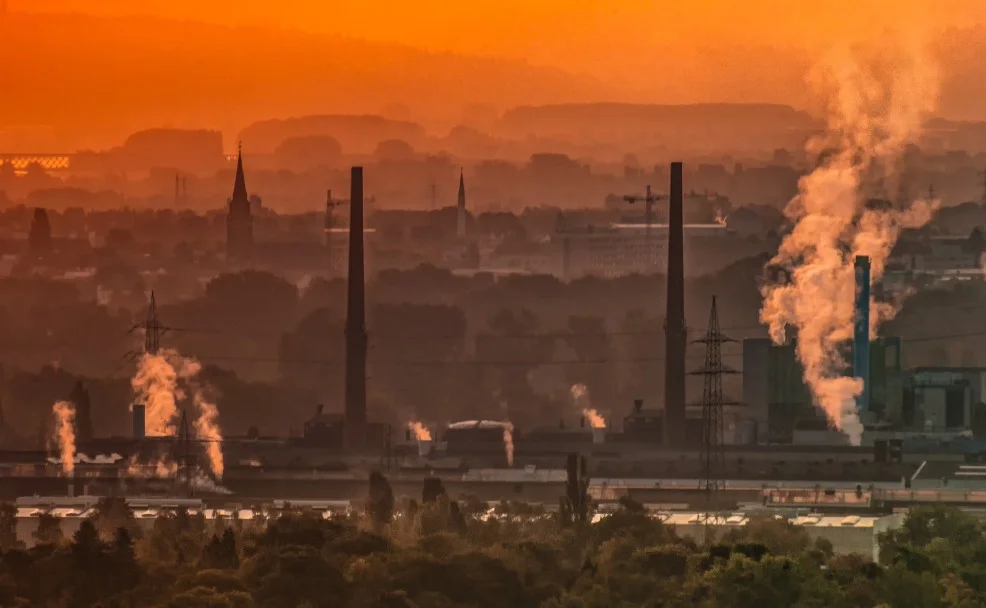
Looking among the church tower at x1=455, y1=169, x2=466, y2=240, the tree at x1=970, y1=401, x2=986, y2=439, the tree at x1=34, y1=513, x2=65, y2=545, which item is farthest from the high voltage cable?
the tree at x1=34, y1=513, x2=65, y2=545

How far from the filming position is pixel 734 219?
279ft

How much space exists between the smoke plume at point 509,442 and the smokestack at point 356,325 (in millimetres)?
2051

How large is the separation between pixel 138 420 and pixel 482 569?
30154 millimetres

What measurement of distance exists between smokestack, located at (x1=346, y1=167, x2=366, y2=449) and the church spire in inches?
647

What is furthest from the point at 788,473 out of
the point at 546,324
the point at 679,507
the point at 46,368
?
the point at 546,324

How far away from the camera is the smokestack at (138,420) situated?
66938 millimetres

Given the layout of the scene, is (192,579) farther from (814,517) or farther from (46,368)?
(46,368)

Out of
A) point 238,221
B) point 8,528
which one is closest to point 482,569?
point 8,528

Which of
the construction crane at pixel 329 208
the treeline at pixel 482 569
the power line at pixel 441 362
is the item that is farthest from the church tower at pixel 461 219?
the treeline at pixel 482 569

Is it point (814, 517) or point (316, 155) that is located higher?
point (316, 155)

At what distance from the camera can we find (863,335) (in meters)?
68.1

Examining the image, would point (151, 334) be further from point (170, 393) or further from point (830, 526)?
point (830, 526)

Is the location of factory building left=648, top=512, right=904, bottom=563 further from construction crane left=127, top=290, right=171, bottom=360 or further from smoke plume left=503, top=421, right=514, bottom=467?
construction crane left=127, top=290, right=171, bottom=360

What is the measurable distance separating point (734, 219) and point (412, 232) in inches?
324
